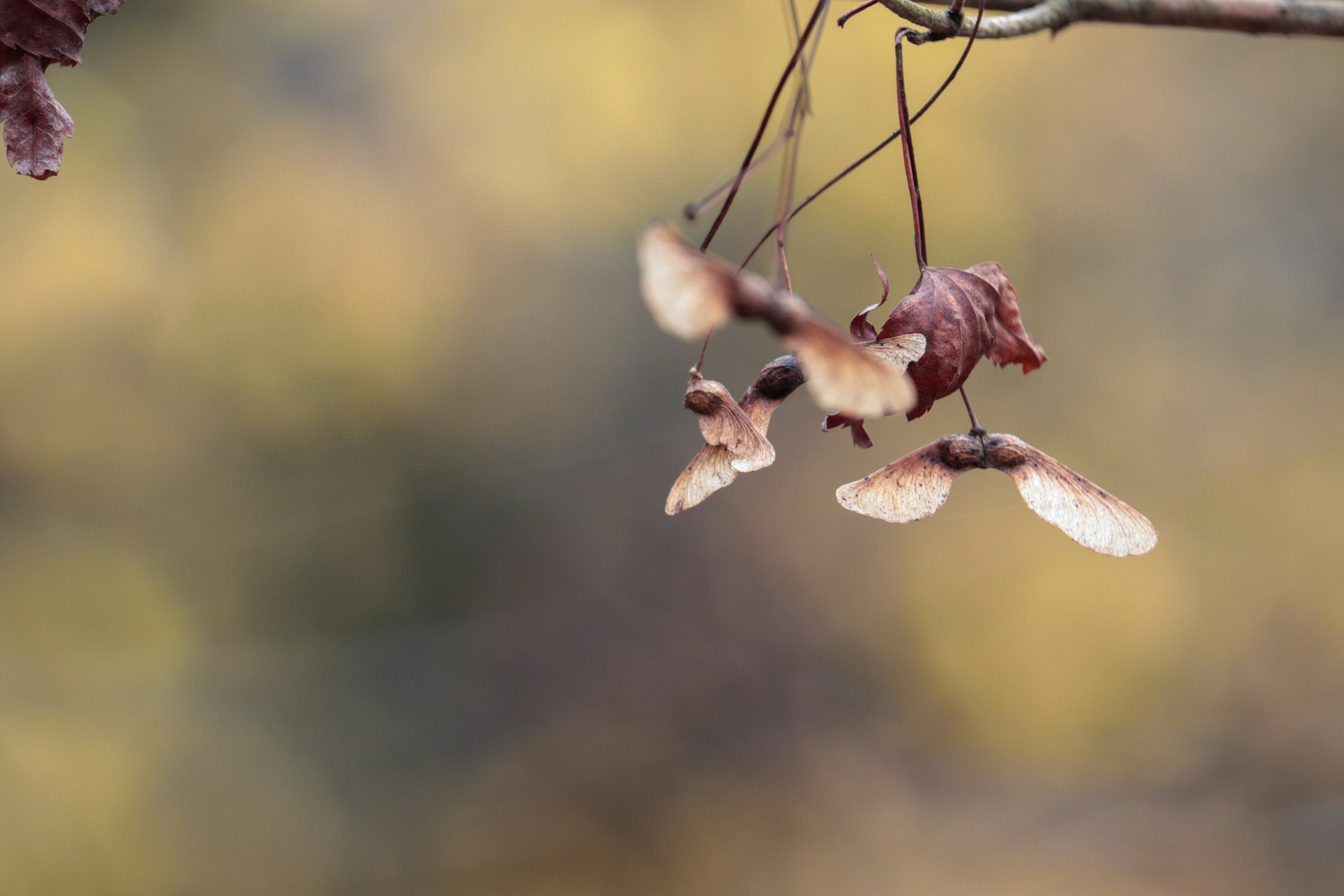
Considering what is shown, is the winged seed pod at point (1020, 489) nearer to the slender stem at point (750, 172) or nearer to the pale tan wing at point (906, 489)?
the pale tan wing at point (906, 489)

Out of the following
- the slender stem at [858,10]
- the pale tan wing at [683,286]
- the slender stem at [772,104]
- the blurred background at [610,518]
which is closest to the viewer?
the pale tan wing at [683,286]

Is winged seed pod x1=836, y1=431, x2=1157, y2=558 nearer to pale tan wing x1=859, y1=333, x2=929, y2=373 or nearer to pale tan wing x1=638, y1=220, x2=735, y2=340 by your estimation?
pale tan wing x1=859, y1=333, x2=929, y2=373

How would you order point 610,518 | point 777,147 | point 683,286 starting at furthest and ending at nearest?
point 610,518 → point 777,147 → point 683,286

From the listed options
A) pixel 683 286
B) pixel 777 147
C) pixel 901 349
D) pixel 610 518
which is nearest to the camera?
pixel 683 286

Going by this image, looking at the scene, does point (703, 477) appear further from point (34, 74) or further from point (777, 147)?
point (34, 74)

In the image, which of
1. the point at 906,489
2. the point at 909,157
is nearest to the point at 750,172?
the point at 909,157

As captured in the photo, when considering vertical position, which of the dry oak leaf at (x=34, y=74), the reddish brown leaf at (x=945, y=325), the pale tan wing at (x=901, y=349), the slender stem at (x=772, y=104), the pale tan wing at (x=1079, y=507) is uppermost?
the dry oak leaf at (x=34, y=74)

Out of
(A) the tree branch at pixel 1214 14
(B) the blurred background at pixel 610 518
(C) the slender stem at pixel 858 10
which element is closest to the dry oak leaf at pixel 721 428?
(C) the slender stem at pixel 858 10
